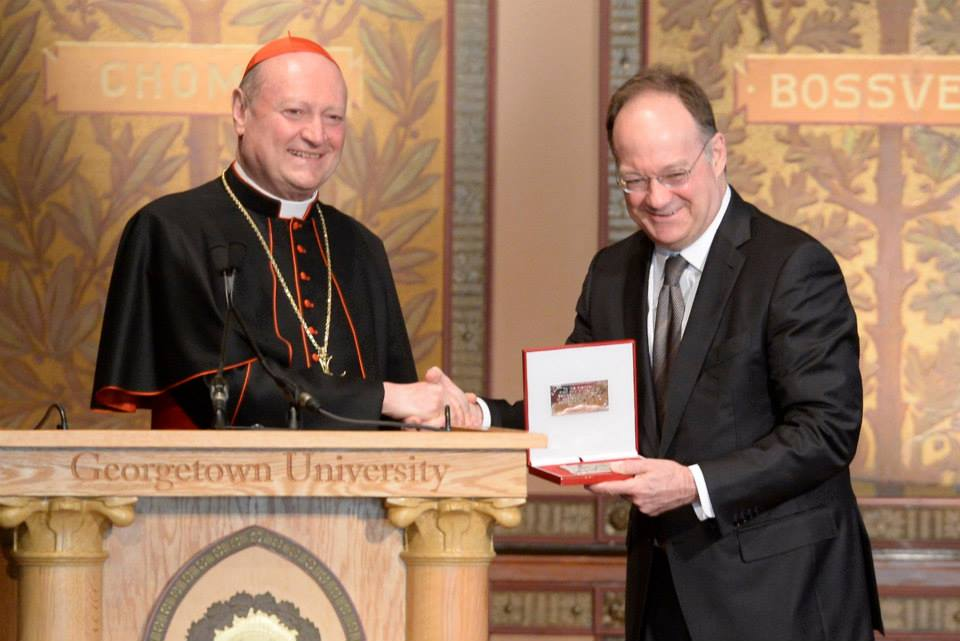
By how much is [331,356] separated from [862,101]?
2.57 metres

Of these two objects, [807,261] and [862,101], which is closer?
[807,261]

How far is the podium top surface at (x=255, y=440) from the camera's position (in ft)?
7.48

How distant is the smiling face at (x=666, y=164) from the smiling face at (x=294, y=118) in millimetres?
666

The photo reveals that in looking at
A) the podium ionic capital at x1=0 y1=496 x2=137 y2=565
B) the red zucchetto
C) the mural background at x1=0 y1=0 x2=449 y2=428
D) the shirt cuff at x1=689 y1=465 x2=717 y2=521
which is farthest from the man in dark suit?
the mural background at x1=0 y1=0 x2=449 y2=428

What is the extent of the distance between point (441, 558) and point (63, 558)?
0.63 m

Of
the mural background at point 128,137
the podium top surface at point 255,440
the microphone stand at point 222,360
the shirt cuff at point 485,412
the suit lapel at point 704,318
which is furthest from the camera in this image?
the mural background at point 128,137

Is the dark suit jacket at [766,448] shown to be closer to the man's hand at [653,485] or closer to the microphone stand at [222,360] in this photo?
the man's hand at [653,485]

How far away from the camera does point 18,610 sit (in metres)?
2.37

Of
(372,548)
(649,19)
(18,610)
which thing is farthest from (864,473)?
(18,610)

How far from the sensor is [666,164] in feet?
9.30

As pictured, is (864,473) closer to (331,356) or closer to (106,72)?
(331,356)

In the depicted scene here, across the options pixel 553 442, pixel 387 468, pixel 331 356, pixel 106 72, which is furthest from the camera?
pixel 106 72

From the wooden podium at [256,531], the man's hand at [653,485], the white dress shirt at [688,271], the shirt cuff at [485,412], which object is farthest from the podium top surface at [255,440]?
the shirt cuff at [485,412]

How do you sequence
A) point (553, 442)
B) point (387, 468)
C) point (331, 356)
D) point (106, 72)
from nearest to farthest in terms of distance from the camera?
point (387, 468), point (553, 442), point (331, 356), point (106, 72)
